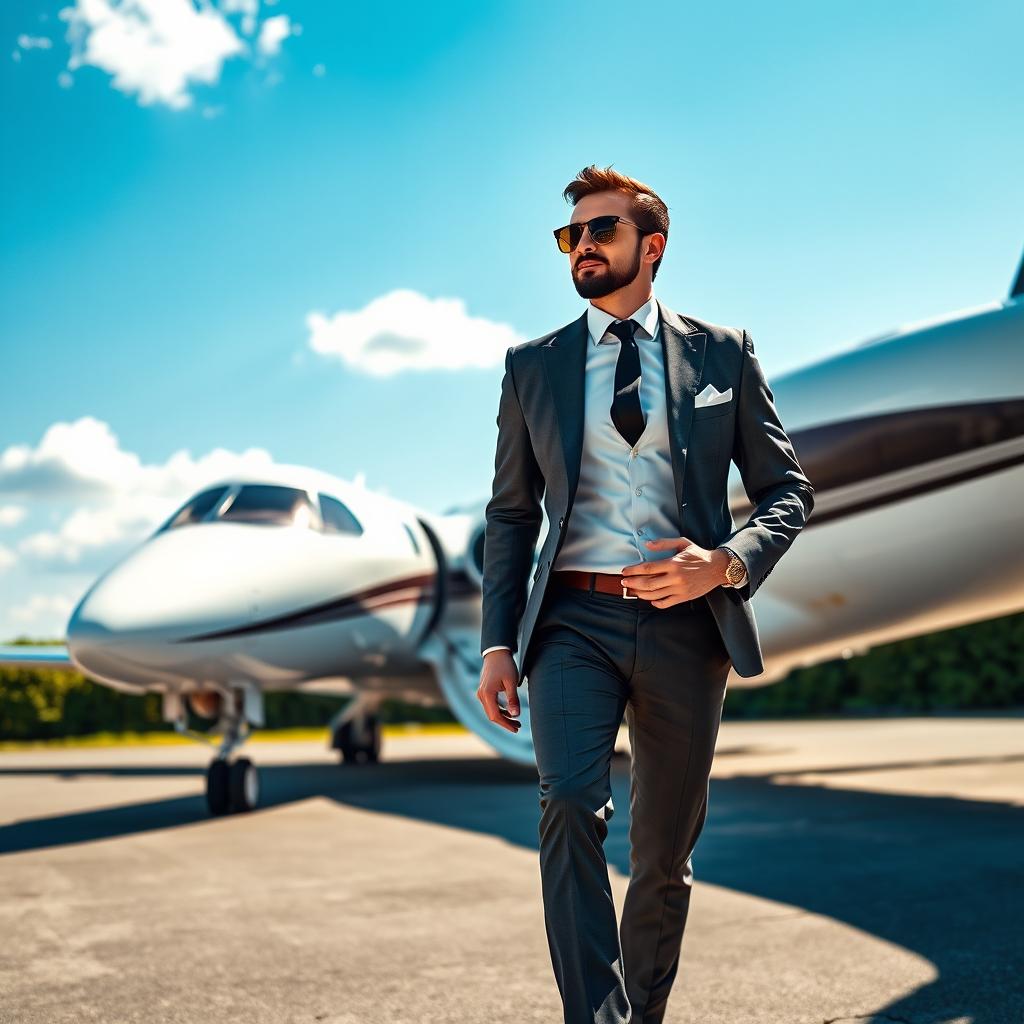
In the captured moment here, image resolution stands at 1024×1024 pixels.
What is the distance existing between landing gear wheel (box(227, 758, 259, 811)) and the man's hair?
293 inches

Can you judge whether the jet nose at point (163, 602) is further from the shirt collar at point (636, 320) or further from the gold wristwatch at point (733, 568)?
the gold wristwatch at point (733, 568)

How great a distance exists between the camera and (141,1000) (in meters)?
3.41

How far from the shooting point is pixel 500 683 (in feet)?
8.00

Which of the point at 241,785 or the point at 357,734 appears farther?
the point at 357,734

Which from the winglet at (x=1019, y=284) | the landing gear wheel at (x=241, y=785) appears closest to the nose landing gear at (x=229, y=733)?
the landing gear wheel at (x=241, y=785)

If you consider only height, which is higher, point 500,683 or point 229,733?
point 500,683

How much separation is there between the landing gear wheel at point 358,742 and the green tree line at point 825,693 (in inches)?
345

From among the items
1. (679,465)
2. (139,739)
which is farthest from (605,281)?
(139,739)

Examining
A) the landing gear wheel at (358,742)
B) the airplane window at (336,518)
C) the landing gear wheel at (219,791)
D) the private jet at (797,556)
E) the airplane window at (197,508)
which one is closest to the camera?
the private jet at (797,556)

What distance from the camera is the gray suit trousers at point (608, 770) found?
220cm

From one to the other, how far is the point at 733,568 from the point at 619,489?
12.6 inches

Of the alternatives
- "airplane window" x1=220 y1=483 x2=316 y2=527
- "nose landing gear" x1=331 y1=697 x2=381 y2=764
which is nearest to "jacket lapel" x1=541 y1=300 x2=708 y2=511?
"airplane window" x1=220 y1=483 x2=316 y2=527

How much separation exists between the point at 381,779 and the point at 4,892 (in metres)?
7.44

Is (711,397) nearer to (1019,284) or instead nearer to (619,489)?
(619,489)
